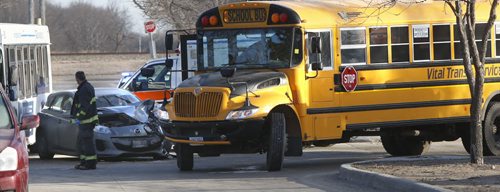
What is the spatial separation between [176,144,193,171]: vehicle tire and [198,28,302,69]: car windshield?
142 cm

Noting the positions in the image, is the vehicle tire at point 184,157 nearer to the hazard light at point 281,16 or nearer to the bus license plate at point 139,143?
the hazard light at point 281,16

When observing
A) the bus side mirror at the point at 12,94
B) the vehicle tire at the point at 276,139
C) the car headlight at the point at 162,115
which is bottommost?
the vehicle tire at the point at 276,139

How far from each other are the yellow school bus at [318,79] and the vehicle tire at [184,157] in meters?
0.02

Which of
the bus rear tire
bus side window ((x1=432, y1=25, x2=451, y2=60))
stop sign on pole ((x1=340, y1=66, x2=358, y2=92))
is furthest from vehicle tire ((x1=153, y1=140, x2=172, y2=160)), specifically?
bus side window ((x1=432, y1=25, x2=451, y2=60))

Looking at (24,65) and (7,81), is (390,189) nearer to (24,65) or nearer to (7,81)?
(7,81)

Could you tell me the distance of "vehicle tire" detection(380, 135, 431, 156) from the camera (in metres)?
19.7

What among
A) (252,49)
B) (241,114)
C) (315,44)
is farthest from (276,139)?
(252,49)

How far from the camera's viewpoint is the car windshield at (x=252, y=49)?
16594mm

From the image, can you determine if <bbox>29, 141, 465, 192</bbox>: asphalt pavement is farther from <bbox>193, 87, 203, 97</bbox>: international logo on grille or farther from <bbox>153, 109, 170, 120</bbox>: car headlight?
<bbox>193, 87, 203, 97</bbox>: international logo on grille

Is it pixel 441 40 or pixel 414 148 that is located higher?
pixel 441 40

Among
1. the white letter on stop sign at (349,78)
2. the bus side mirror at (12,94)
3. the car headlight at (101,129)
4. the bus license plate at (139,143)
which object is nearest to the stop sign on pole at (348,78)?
the white letter on stop sign at (349,78)

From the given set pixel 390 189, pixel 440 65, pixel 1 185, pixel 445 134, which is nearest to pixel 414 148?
pixel 445 134

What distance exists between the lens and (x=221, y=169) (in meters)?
17.6

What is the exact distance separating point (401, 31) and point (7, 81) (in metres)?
7.24
